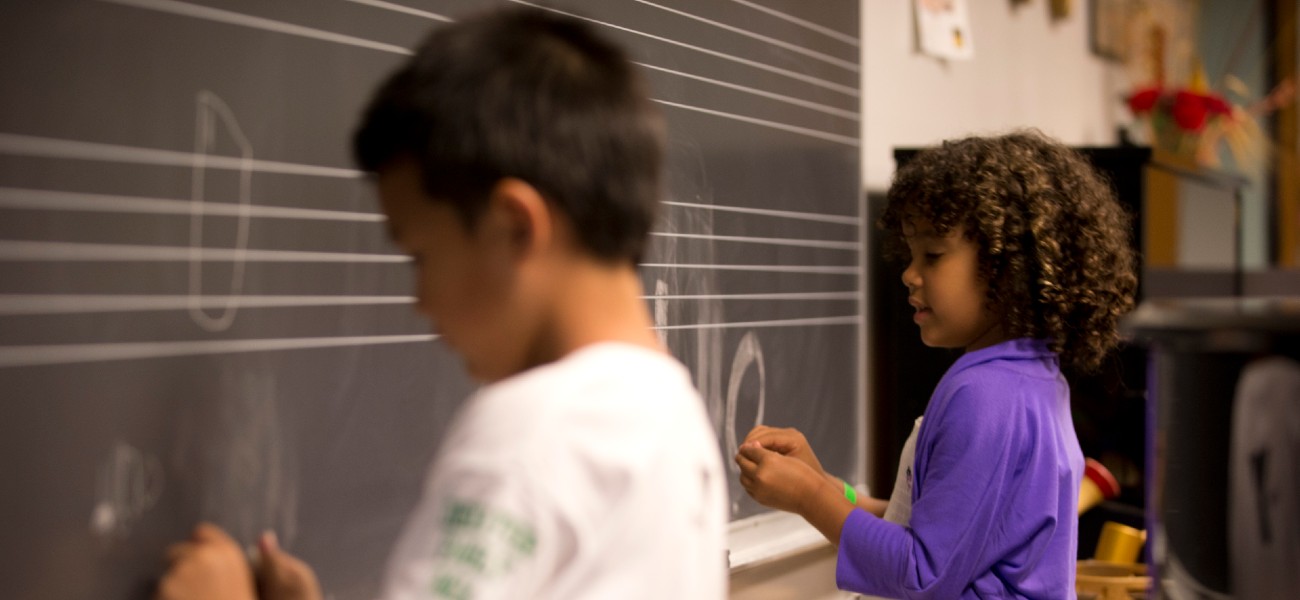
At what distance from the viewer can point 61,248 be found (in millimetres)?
853

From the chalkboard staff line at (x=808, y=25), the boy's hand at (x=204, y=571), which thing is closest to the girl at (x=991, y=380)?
the chalkboard staff line at (x=808, y=25)

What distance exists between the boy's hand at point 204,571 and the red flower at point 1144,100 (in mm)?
2655

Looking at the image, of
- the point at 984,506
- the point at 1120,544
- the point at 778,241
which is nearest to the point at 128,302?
the point at 984,506

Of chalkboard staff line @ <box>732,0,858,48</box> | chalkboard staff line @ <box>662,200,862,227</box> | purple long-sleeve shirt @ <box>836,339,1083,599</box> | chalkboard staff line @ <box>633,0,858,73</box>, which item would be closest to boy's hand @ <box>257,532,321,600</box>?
purple long-sleeve shirt @ <box>836,339,1083,599</box>

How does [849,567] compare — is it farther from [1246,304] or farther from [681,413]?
[681,413]

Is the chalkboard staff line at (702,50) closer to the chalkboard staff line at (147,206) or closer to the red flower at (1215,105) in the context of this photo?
the chalkboard staff line at (147,206)

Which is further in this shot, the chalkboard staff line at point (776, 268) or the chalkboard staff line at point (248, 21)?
the chalkboard staff line at point (776, 268)

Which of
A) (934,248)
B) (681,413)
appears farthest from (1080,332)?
(681,413)

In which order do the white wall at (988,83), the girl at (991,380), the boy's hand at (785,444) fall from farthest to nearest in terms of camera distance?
the white wall at (988,83) → the boy's hand at (785,444) → the girl at (991,380)

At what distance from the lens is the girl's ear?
660mm

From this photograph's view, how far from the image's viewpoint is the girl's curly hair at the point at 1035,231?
1.32 m

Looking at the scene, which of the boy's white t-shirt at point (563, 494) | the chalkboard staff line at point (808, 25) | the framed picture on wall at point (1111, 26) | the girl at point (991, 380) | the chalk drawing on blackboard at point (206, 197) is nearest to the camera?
the boy's white t-shirt at point (563, 494)

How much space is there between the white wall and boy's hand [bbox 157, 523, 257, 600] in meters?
1.33

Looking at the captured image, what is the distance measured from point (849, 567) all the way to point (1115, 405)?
41.0 inches
